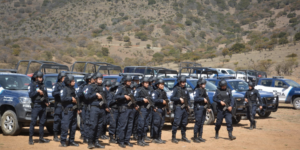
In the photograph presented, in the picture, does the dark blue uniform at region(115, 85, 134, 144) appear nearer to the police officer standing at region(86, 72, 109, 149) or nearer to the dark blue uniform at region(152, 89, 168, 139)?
the police officer standing at region(86, 72, 109, 149)

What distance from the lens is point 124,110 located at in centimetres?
847

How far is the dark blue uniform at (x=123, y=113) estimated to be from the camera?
8469 mm

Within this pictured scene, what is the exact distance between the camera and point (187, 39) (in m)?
84.2

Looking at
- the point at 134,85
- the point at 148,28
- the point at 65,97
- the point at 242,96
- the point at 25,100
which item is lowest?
the point at 242,96

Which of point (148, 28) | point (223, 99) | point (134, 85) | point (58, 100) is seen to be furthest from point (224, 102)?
point (148, 28)

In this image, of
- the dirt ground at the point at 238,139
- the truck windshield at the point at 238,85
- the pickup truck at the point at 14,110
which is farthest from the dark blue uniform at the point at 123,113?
the truck windshield at the point at 238,85

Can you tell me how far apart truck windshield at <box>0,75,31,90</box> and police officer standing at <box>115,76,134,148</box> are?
3622mm

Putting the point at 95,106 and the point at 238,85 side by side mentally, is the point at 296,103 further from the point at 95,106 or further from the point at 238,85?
the point at 95,106

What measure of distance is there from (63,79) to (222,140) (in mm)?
5347

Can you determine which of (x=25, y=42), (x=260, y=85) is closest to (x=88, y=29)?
(x=25, y=42)

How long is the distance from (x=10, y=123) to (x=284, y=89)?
15.4 metres

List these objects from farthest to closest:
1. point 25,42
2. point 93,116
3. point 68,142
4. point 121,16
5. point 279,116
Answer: point 121,16
point 25,42
point 279,116
point 68,142
point 93,116

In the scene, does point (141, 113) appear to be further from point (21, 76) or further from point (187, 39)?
point (187, 39)

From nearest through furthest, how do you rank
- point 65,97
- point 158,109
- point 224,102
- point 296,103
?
1. point 65,97
2. point 158,109
3. point 224,102
4. point 296,103
